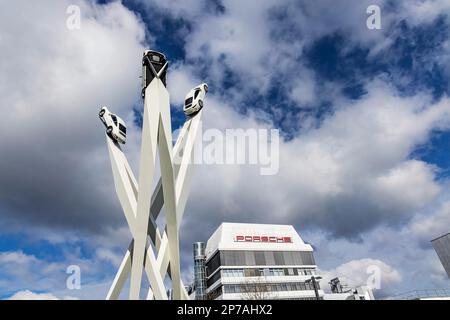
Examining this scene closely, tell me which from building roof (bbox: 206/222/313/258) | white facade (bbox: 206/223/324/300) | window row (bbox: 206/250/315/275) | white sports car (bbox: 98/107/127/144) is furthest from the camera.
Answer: building roof (bbox: 206/222/313/258)

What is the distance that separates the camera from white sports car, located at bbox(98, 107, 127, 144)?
25680 millimetres

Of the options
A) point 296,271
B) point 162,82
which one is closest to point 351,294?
point 296,271

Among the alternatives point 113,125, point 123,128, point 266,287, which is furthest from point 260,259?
point 113,125

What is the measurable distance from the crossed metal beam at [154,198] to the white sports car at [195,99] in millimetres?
2451

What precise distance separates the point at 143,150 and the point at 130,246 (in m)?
7.45

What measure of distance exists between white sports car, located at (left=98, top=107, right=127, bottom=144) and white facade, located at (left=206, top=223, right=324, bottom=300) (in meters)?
43.1

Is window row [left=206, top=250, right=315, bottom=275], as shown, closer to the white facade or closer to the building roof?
the white facade

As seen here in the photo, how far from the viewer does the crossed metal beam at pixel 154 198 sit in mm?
21875

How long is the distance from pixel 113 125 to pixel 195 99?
658 cm

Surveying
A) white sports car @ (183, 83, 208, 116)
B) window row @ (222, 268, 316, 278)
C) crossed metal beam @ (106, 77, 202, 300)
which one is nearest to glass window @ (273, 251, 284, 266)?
window row @ (222, 268, 316, 278)

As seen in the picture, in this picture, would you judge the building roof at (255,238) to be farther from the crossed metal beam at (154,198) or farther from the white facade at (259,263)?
the crossed metal beam at (154,198)

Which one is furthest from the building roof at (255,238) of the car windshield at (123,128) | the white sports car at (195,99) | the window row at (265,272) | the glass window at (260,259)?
the car windshield at (123,128)

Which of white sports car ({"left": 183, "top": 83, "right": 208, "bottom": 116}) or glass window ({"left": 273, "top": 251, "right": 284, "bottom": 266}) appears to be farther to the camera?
glass window ({"left": 273, "top": 251, "right": 284, "bottom": 266})
